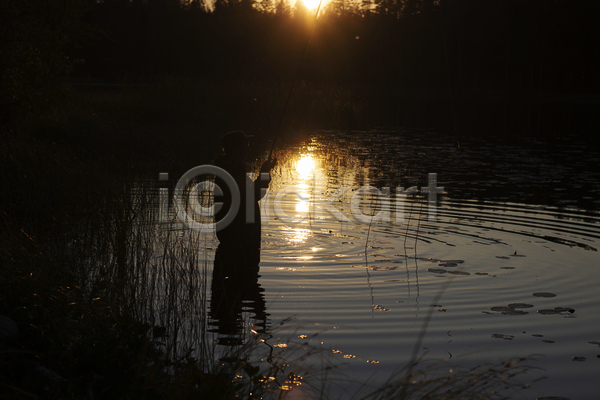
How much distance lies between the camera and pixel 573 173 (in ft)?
53.2

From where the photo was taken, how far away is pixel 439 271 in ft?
25.1

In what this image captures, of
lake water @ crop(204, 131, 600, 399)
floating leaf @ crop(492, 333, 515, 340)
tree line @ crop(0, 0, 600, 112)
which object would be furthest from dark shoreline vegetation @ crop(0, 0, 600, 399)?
floating leaf @ crop(492, 333, 515, 340)

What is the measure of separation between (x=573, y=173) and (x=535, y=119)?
20213 millimetres

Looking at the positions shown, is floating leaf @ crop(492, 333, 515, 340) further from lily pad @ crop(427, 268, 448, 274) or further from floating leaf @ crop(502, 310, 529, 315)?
lily pad @ crop(427, 268, 448, 274)

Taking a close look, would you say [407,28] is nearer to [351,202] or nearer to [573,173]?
[573,173]

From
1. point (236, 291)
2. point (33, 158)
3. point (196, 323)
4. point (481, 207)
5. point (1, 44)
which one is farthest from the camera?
point (1, 44)

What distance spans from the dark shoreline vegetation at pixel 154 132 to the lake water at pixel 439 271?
58 centimetres

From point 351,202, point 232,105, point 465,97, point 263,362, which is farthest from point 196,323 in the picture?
point 465,97

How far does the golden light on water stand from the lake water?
0.20m

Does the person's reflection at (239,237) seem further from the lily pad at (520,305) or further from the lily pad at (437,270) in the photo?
the lily pad at (520,305)

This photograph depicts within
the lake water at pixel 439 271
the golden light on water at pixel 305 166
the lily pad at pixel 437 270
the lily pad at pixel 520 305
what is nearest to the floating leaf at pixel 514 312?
the lake water at pixel 439 271

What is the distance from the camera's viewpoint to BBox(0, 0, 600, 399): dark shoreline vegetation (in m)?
4.09

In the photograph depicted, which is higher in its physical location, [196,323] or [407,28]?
[407,28]

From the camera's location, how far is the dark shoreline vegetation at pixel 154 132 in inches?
161
